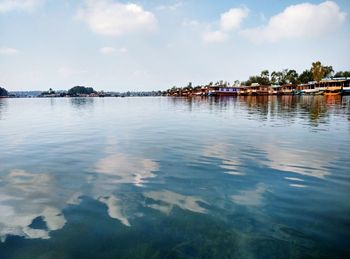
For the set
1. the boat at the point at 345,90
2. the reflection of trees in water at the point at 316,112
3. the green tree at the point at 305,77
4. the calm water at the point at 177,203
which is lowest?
the calm water at the point at 177,203

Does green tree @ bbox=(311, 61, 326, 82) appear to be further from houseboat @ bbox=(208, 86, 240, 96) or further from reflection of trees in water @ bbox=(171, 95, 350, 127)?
reflection of trees in water @ bbox=(171, 95, 350, 127)

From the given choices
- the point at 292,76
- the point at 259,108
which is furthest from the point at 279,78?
the point at 259,108

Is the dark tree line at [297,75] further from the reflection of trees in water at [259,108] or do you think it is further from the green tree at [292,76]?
the reflection of trees in water at [259,108]

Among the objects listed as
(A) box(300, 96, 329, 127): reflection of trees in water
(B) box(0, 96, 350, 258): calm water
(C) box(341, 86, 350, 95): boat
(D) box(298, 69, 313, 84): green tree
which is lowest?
(B) box(0, 96, 350, 258): calm water

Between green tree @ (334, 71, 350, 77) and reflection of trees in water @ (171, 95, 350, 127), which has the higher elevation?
green tree @ (334, 71, 350, 77)

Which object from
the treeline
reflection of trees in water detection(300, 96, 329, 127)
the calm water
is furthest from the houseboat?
the calm water

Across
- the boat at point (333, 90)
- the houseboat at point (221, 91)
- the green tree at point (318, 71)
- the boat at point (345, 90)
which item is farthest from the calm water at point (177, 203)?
the houseboat at point (221, 91)

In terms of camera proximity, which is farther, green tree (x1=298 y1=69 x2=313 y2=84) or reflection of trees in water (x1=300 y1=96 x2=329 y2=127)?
green tree (x1=298 y1=69 x2=313 y2=84)

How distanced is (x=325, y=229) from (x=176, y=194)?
435 cm

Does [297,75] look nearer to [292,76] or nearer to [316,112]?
[292,76]

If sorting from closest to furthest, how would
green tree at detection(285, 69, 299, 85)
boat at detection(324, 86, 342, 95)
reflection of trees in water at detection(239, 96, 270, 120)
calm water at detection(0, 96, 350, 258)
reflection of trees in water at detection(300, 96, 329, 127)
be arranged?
calm water at detection(0, 96, 350, 258) < reflection of trees in water at detection(300, 96, 329, 127) < reflection of trees in water at detection(239, 96, 270, 120) < boat at detection(324, 86, 342, 95) < green tree at detection(285, 69, 299, 85)

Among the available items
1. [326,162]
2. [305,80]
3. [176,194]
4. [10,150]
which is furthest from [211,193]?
[305,80]

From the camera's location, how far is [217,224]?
21.8 feet

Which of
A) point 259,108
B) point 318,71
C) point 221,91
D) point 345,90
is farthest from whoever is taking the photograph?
point 221,91
